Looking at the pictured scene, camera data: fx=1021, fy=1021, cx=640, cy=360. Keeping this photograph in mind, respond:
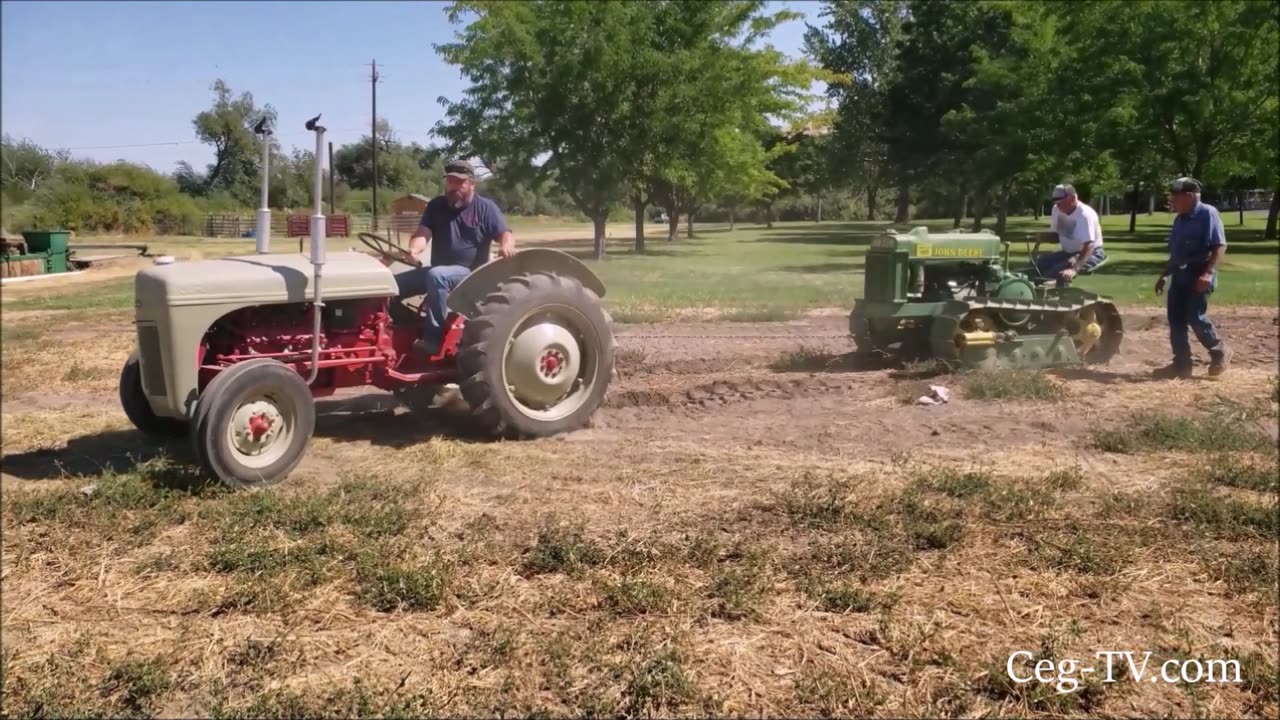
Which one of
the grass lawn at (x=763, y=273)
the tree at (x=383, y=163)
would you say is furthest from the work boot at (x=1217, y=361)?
the tree at (x=383, y=163)

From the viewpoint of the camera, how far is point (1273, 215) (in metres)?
8.02

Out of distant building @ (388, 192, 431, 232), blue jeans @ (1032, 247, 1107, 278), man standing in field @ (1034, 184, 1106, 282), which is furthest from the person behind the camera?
blue jeans @ (1032, 247, 1107, 278)

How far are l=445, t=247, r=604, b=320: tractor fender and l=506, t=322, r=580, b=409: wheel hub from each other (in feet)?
1.08

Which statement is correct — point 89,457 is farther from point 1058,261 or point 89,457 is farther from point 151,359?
point 1058,261

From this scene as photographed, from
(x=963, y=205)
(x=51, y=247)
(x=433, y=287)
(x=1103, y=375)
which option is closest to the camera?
(x=51, y=247)

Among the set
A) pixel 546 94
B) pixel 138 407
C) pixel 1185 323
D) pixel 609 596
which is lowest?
pixel 609 596

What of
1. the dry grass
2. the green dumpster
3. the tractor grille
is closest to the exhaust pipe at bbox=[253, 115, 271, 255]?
the green dumpster

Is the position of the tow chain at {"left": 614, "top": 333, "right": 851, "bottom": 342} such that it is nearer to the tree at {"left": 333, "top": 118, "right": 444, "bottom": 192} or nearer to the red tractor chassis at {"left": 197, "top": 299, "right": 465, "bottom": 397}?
the red tractor chassis at {"left": 197, "top": 299, "right": 465, "bottom": 397}

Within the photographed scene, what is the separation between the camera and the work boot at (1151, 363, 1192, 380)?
810 centimetres

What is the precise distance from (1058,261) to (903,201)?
867 cm

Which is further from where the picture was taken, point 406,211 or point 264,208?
point 406,211

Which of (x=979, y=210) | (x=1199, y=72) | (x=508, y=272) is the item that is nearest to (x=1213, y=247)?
(x=1199, y=72)

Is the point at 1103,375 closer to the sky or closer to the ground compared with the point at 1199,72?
closer to the ground

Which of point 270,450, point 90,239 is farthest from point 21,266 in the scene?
point 270,450
